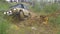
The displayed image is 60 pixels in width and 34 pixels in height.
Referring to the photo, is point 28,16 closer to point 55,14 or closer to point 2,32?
point 55,14

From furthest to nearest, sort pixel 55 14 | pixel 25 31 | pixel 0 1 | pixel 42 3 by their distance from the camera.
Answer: pixel 0 1, pixel 42 3, pixel 55 14, pixel 25 31

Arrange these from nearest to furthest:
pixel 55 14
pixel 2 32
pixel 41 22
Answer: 1. pixel 2 32
2. pixel 41 22
3. pixel 55 14

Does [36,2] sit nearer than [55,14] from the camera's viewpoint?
No

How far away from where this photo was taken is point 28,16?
486 cm

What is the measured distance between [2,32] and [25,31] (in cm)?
80

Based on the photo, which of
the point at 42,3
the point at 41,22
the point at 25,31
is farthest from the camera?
the point at 42,3

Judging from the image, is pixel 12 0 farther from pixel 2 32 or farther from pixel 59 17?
pixel 2 32

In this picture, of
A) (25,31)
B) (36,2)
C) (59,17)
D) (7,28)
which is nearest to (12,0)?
(36,2)

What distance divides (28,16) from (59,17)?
31.7 inches

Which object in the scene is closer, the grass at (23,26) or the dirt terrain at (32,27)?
the grass at (23,26)

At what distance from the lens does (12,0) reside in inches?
275

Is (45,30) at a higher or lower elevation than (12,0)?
lower

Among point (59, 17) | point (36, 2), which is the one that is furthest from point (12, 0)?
point (59, 17)

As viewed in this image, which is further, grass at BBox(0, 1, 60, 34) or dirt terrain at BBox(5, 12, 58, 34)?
dirt terrain at BBox(5, 12, 58, 34)
